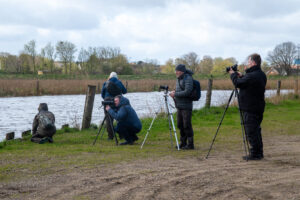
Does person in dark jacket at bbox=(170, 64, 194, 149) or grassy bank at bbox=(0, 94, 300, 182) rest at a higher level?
person in dark jacket at bbox=(170, 64, 194, 149)

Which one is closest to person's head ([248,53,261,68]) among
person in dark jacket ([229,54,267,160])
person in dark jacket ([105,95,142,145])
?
person in dark jacket ([229,54,267,160])

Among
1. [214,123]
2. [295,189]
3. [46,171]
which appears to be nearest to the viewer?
[295,189]

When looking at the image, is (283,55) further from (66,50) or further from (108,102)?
(108,102)

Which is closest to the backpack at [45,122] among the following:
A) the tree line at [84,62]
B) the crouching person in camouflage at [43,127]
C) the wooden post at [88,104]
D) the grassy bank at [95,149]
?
the crouching person in camouflage at [43,127]

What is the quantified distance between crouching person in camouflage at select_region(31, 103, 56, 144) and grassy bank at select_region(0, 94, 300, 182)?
24 centimetres

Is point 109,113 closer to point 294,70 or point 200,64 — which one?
point 200,64

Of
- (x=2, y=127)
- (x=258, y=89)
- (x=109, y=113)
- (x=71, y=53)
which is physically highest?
(x=71, y=53)

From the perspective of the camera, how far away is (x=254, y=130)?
7312mm

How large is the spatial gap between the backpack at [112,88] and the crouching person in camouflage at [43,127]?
5.58ft

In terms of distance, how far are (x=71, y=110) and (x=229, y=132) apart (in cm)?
1050

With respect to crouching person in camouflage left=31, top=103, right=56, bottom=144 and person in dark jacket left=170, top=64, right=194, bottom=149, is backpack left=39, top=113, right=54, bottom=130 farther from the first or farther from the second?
person in dark jacket left=170, top=64, right=194, bottom=149

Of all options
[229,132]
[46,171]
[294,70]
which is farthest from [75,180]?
[294,70]

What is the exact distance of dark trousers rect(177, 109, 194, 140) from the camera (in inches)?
334

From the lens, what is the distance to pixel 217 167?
654 cm
